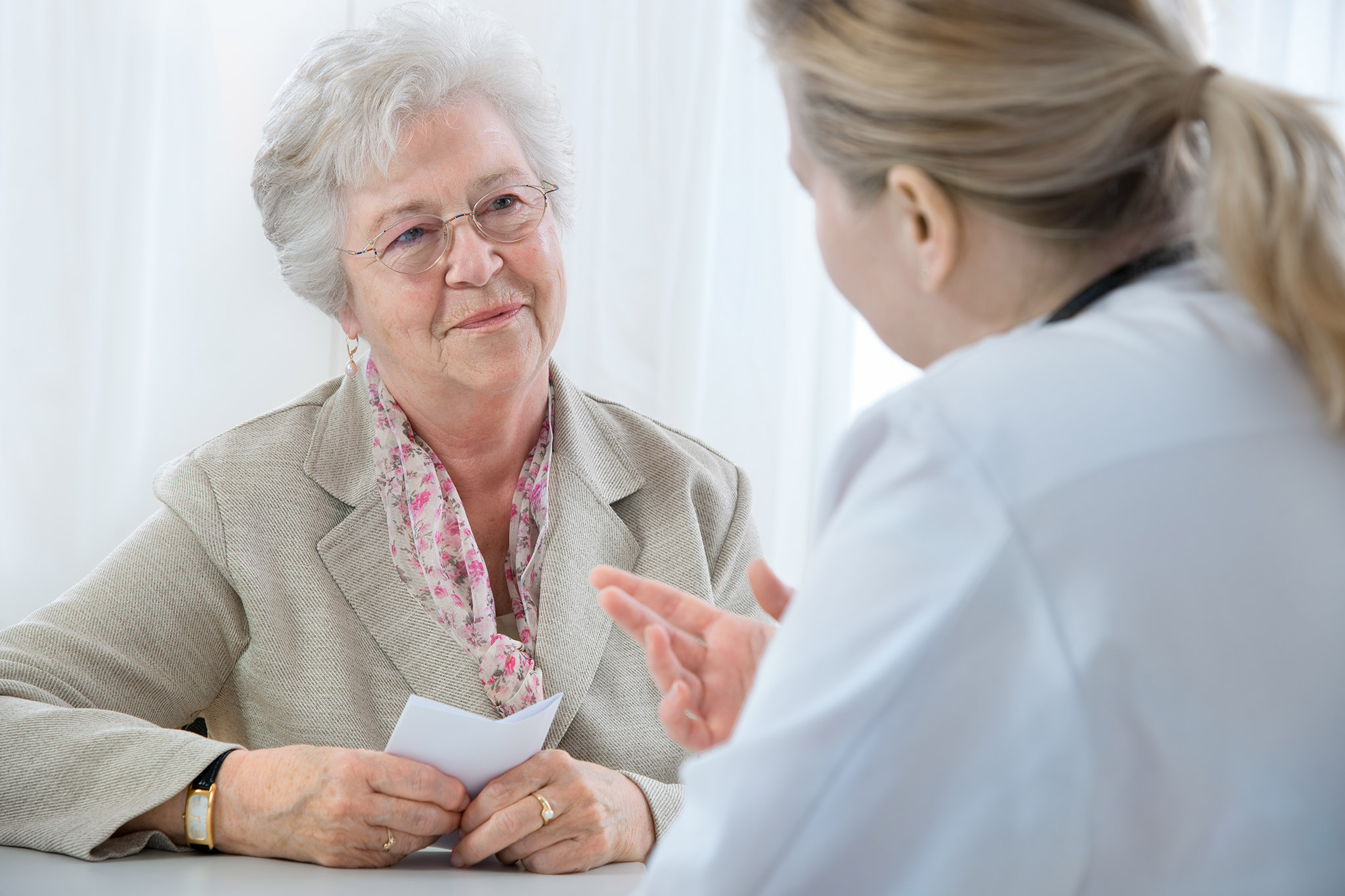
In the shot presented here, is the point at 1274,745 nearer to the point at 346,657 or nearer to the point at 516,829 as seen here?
the point at 516,829

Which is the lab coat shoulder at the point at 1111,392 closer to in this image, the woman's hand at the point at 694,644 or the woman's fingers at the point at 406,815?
the woman's hand at the point at 694,644

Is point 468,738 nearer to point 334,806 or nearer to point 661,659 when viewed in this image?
point 334,806

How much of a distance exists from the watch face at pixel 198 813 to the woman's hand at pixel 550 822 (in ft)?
0.88

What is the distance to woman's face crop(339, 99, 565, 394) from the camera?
162 centimetres

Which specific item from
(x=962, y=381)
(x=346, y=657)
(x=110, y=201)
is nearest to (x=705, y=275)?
(x=110, y=201)

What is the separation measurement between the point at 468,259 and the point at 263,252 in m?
0.98

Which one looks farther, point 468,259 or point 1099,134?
point 468,259

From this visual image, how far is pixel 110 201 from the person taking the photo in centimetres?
227

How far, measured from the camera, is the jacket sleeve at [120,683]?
Answer: 124 centimetres

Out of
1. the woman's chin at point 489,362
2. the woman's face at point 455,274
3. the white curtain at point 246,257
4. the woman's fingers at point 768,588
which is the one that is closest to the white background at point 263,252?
the white curtain at point 246,257

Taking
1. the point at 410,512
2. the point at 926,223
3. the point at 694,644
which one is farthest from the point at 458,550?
the point at 926,223

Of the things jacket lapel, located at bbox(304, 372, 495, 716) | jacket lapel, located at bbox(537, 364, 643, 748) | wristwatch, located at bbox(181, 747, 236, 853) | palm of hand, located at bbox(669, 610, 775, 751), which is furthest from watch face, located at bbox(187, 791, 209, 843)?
palm of hand, located at bbox(669, 610, 775, 751)

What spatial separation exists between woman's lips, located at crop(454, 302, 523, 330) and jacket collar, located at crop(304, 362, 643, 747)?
8.9 inches

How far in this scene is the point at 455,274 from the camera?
1.62m
